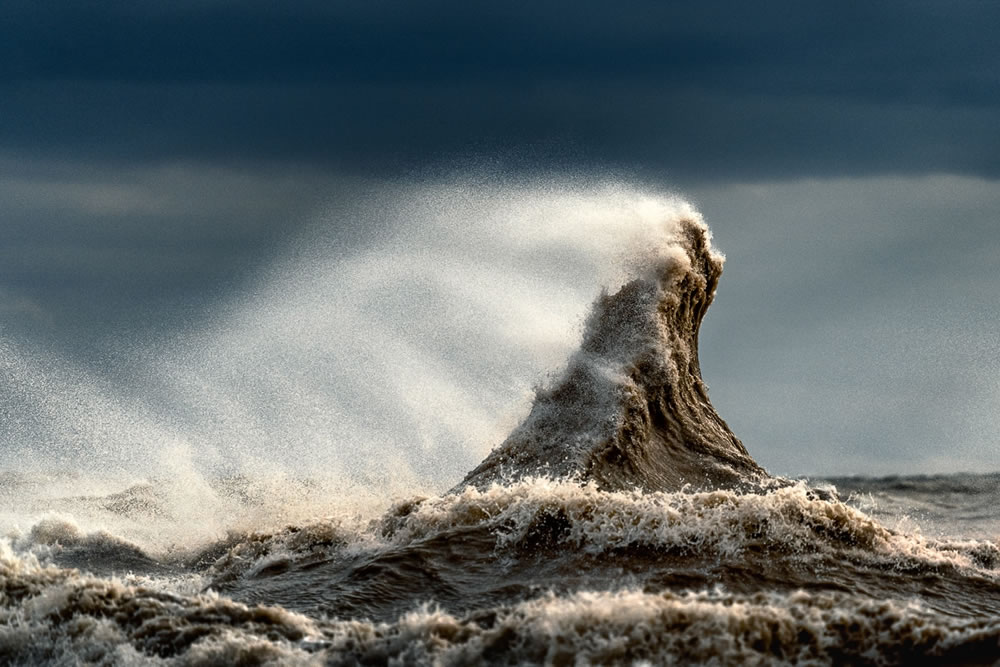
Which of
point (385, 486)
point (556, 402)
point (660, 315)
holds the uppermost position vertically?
point (660, 315)

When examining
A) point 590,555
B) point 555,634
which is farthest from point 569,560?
point 555,634

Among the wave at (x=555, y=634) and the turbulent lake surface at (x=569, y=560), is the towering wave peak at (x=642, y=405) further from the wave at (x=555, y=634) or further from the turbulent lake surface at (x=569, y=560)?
the wave at (x=555, y=634)

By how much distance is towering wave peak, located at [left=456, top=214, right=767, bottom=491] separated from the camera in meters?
15.0

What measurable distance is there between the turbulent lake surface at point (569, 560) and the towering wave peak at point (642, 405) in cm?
4

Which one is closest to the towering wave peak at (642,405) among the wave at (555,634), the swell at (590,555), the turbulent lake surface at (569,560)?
the turbulent lake surface at (569,560)

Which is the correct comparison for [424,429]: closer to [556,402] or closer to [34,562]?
[556,402]

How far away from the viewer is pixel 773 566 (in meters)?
10.3

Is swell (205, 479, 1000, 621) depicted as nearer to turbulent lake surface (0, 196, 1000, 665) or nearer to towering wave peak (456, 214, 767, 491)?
turbulent lake surface (0, 196, 1000, 665)

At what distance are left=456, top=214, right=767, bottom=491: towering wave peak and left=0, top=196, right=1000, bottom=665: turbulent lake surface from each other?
0.04m

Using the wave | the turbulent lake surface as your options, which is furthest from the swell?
the wave

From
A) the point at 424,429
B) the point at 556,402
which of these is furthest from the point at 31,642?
the point at 424,429

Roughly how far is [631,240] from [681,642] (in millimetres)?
11200

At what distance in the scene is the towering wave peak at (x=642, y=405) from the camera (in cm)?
1503

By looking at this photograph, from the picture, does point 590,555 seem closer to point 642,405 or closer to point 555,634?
point 555,634
